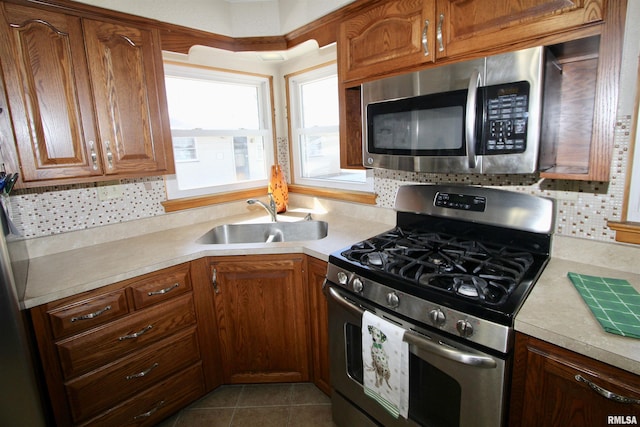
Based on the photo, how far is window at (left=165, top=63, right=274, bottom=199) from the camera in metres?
2.30

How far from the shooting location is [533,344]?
96 centimetres

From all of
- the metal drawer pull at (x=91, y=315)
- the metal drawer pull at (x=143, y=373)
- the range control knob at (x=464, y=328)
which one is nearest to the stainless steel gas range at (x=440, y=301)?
the range control knob at (x=464, y=328)

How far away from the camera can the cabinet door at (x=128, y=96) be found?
5.29 feet

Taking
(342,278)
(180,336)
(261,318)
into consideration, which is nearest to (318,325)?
(261,318)

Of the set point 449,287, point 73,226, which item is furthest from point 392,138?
point 73,226

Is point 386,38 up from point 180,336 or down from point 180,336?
up

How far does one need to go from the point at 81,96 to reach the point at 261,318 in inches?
57.1

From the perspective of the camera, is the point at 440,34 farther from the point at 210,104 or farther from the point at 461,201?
the point at 210,104

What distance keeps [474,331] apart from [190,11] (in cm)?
222

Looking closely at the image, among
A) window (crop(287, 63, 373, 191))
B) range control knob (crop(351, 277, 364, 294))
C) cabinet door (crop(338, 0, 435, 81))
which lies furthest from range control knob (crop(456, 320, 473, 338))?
window (crop(287, 63, 373, 191))

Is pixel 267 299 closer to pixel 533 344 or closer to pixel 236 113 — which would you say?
pixel 533 344

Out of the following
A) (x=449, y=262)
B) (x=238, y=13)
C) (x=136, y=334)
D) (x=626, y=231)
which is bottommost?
(x=136, y=334)

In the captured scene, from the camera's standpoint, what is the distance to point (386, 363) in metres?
1.27

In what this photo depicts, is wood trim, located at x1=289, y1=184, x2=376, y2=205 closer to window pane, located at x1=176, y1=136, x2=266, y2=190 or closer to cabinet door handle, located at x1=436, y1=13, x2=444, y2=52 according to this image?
window pane, located at x1=176, y1=136, x2=266, y2=190
